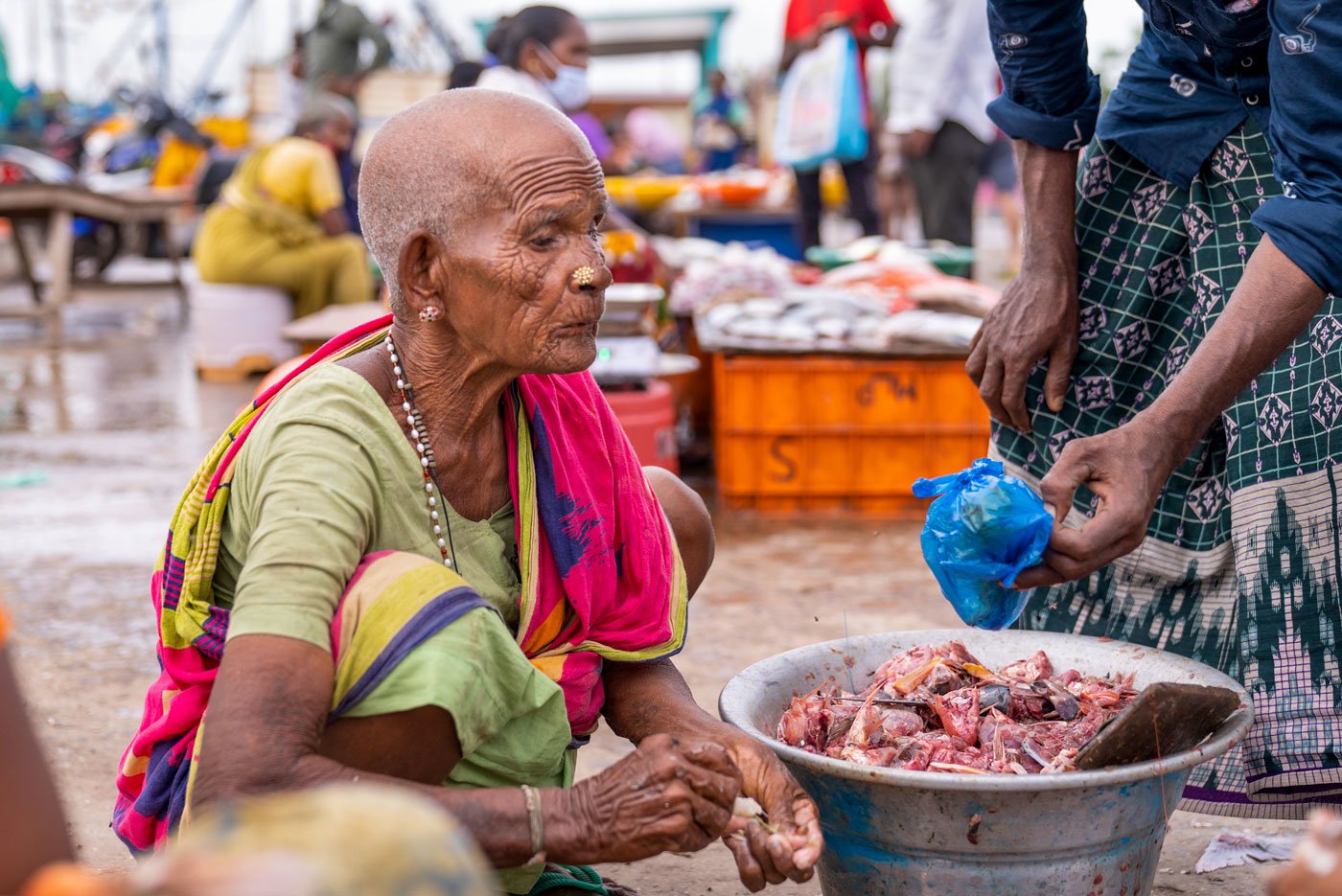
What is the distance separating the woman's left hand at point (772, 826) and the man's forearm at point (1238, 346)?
73 cm

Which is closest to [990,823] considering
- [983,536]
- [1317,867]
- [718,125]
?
[983,536]

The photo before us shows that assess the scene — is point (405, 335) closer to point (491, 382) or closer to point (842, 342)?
point (491, 382)

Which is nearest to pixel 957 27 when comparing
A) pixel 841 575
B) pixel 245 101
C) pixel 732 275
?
pixel 732 275

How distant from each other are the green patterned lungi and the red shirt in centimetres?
599

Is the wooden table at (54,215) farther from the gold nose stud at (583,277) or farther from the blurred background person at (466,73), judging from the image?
the gold nose stud at (583,277)

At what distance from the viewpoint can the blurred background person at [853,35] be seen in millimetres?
8273

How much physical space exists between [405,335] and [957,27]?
6.44 meters

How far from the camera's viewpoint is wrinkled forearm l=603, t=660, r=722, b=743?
2.15 m

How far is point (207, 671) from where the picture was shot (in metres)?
1.90

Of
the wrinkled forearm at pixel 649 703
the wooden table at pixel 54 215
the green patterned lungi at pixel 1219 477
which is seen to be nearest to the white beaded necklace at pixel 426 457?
the wrinkled forearm at pixel 649 703

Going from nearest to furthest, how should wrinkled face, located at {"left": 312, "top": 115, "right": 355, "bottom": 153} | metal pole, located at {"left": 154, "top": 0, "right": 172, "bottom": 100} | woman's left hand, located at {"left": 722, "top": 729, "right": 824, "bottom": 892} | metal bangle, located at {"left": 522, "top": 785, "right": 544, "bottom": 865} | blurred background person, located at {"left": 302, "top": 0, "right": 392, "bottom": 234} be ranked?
metal bangle, located at {"left": 522, "top": 785, "right": 544, "bottom": 865}, woman's left hand, located at {"left": 722, "top": 729, "right": 824, "bottom": 892}, wrinkled face, located at {"left": 312, "top": 115, "right": 355, "bottom": 153}, blurred background person, located at {"left": 302, "top": 0, "right": 392, "bottom": 234}, metal pole, located at {"left": 154, "top": 0, "right": 172, "bottom": 100}

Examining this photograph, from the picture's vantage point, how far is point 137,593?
432cm

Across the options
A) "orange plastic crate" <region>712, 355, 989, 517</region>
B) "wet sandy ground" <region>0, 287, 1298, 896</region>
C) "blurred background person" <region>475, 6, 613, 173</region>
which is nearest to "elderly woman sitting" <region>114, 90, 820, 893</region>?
"wet sandy ground" <region>0, 287, 1298, 896</region>

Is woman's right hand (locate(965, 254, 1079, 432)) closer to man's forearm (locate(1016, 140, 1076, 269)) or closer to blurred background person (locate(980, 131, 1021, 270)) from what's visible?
man's forearm (locate(1016, 140, 1076, 269))
